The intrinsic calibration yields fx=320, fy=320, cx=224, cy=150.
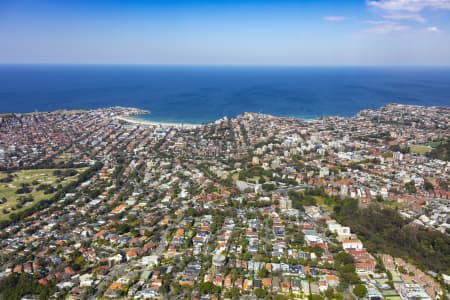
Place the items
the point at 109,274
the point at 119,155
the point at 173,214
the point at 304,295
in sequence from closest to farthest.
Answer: the point at 304,295 → the point at 109,274 → the point at 173,214 → the point at 119,155

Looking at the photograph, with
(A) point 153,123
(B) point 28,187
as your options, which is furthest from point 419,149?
(B) point 28,187

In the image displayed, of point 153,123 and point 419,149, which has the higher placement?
point 153,123

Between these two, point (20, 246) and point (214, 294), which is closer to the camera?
point (214, 294)

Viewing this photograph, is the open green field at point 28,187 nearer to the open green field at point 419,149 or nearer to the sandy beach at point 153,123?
the sandy beach at point 153,123

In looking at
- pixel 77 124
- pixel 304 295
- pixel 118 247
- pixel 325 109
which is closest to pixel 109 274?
pixel 118 247

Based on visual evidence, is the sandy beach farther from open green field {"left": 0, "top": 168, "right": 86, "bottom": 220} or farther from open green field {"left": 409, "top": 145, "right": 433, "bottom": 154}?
open green field {"left": 409, "top": 145, "right": 433, "bottom": 154}

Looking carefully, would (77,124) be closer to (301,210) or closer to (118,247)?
(118,247)

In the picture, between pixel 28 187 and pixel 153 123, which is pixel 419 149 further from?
pixel 28 187

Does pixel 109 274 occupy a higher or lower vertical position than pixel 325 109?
lower
